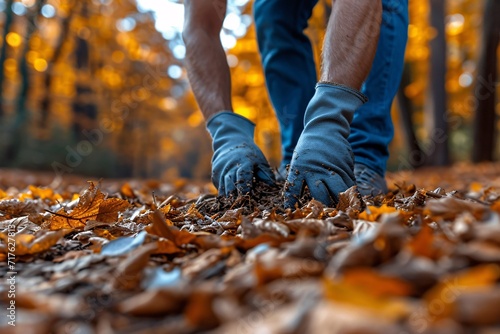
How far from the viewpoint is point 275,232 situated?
1.07m

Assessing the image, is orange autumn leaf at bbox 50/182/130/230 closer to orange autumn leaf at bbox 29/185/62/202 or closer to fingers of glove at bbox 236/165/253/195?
fingers of glove at bbox 236/165/253/195

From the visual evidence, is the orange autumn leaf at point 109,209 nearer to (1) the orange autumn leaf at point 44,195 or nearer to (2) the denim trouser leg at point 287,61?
(1) the orange autumn leaf at point 44,195

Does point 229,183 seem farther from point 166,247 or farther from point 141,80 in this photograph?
point 141,80

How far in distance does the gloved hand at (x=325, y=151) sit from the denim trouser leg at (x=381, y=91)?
598 millimetres

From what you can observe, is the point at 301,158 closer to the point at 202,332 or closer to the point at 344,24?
the point at 344,24

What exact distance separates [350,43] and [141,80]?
13724 mm

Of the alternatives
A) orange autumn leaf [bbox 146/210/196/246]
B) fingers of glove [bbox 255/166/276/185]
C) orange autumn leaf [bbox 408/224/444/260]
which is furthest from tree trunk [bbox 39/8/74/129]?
orange autumn leaf [bbox 408/224/444/260]

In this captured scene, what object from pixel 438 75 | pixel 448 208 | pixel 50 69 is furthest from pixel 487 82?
pixel 50 69

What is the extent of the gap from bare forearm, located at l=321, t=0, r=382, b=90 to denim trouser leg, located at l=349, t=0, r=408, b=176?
0.53 m

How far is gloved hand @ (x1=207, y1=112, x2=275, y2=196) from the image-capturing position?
173cm

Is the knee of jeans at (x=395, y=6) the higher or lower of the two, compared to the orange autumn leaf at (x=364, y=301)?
higher

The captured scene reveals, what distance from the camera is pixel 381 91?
7.49 ft

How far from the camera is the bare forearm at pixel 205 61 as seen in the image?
204cm

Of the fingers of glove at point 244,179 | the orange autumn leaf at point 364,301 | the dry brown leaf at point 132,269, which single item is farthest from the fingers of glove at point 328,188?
the orange autumn leaf at point 364,301
